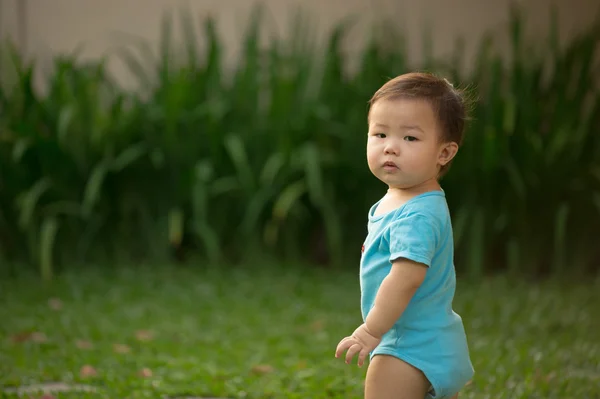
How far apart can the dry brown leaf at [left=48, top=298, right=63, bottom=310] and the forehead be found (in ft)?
8.46

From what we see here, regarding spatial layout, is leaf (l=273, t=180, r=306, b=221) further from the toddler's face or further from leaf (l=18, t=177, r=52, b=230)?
the toddler's face

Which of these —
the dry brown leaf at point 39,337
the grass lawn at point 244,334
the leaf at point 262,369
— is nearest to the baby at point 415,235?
the grass lawn at point 244,334

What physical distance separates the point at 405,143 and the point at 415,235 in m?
0.21

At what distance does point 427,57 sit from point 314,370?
96.5 inches

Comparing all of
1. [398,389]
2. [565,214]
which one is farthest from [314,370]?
[565,214]

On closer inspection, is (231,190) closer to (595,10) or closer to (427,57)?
(427,57)

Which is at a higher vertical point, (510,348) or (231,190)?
(231,190)

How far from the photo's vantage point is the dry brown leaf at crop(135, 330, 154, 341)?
3.42 metres

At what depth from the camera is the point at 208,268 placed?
4535mm

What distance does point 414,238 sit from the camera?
1692mm

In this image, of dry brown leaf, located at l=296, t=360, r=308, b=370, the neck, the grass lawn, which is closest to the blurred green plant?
the grass lawn

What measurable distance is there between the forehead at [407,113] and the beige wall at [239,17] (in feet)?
13.0

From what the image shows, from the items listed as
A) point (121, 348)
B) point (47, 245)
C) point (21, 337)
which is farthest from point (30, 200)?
point (121, 348)

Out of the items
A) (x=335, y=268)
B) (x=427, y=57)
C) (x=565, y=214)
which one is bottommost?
(x=335, y=268)
